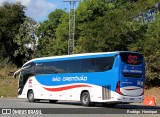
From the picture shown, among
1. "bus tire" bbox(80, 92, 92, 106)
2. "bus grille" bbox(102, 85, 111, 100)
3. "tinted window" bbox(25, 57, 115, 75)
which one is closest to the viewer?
"bus grille" bbox(102, 85, 111, 100)

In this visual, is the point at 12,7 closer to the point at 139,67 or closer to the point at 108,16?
the point at 108,16

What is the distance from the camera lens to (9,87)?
45.2 metres

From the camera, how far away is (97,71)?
24.8m

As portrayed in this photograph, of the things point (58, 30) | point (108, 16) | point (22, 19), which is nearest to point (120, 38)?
point (108, 16)

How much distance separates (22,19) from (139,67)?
47.6m

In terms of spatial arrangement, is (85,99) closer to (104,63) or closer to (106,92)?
(106,92)

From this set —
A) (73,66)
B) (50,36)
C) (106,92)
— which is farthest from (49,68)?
(50,36)

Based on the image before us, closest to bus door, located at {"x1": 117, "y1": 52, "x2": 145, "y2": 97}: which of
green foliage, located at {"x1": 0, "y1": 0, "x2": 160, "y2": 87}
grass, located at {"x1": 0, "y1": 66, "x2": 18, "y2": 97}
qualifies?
green foliage, located at {"x1": 0, "y1": 0, "x2": 160, "y2": 87}

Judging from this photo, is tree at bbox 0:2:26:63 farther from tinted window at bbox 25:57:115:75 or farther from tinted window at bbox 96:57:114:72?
tinted window at bbox 96:57:114:72

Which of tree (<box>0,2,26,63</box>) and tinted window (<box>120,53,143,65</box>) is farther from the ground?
tree (<box>0,2,26,63</box>)

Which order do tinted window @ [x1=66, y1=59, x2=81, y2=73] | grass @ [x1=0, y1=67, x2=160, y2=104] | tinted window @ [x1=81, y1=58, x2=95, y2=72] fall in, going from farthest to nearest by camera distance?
grass @ [x1=0, y1=67, x2=160, y2=104] → tinted window @ [x1=66, y1=59, x2=81, y2=73] → tinted window @ [x1=81, y1=58, x2=95, y2=72]

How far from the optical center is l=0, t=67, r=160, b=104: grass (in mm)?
39578

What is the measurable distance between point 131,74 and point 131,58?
989 millimetres

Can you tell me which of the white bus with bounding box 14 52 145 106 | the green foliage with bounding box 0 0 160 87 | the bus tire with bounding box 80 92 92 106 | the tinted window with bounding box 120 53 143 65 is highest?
the green foliage with bounding box 0 0 160 87
